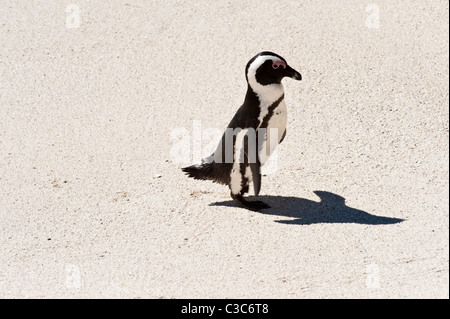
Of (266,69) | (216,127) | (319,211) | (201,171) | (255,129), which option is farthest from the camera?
(216,127)

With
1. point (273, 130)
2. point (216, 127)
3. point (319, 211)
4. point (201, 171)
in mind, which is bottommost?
point (319, 211)

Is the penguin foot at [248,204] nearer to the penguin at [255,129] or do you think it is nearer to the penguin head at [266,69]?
the penguin at [255,129]

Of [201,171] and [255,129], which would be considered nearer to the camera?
[255,129]

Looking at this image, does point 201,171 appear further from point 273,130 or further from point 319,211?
point 319,211

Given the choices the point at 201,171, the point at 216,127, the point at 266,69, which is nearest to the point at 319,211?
the point at 201,171

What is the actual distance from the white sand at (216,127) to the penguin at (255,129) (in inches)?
10.6

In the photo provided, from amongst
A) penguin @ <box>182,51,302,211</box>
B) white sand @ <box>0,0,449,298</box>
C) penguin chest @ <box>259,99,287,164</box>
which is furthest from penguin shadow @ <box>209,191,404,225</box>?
penguin chest @ <box>259,99,287,164</box>

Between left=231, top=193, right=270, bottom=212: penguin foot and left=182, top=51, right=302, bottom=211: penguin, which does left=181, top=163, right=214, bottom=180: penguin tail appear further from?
left=231, top=193, right=270, bottom=212: penguin foot

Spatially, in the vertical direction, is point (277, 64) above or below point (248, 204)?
above

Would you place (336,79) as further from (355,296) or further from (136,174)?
(355,296)

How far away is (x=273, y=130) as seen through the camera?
16.8 ft

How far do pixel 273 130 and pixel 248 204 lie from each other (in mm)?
616

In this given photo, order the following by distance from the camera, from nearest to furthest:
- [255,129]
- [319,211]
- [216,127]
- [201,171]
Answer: [255,129], [319,211], [201,171], [216,127]

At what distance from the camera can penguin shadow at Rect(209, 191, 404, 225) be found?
5047mm
